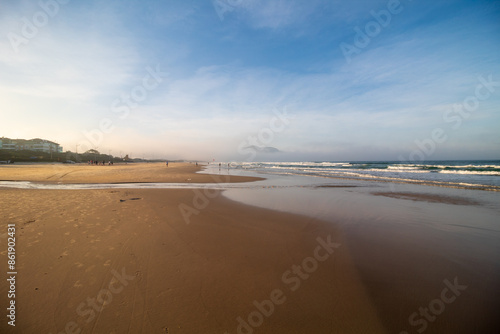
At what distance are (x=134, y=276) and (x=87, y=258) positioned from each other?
1.70m

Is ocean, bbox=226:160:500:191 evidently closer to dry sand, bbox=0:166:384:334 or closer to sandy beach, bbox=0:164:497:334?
sandy beach, bbox=0:164:497:334

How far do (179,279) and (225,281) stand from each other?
3.19 feet

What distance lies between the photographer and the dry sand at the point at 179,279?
322cm

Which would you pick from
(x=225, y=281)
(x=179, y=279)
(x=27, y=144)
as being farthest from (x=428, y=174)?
(x=27, y=144)

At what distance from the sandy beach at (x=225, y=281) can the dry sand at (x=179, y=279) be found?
2 centimetres

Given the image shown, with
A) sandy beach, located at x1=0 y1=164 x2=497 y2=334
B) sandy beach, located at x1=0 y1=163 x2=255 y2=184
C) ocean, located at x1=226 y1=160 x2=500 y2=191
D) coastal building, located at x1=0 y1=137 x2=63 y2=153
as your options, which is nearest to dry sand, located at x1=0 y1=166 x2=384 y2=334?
sandy beach, located at x1=0 y1=164 x2=497 y2=334

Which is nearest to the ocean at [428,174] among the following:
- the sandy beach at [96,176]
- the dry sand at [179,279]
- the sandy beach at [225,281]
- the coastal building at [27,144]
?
the sandy beach at [96,176]

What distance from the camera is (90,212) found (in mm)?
9125

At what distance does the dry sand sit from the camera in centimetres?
322

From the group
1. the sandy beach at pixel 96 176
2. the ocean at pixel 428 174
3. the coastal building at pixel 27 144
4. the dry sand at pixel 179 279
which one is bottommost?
the dry sand at pixel 179 279

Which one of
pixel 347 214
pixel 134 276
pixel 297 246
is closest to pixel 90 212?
pixel 134 276

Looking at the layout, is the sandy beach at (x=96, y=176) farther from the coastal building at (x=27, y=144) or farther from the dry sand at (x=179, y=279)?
the coastal building at (x=27, y=144)

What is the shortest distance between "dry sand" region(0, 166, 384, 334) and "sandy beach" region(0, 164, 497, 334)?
0.9 inches

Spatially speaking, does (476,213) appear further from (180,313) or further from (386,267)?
(180,313)
